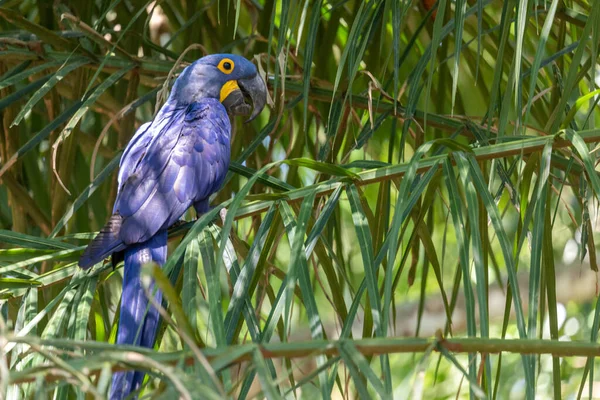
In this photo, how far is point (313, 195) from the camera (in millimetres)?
1331

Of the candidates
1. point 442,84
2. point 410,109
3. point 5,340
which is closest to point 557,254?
point 442,84

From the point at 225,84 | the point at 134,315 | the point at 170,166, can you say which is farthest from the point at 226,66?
the point at 134,315

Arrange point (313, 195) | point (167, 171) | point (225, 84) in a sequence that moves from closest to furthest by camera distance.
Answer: point (313, 195) → point (167, 171) → point (225, 84)

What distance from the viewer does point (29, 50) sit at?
6.89 feet

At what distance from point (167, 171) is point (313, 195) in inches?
26.1

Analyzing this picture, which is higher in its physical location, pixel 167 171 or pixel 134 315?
pixel 167 171

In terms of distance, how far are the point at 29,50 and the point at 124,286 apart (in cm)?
89

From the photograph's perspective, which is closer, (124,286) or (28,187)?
(124,286)

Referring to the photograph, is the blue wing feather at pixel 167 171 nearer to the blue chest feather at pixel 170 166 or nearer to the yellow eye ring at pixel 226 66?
the blue chest feather at pixel 170 166

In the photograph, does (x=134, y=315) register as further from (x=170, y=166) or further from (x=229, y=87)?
(x=229, y=87)

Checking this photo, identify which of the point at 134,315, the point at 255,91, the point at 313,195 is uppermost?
the point at 255,91

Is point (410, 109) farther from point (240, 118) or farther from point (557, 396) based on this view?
point (240, 118)

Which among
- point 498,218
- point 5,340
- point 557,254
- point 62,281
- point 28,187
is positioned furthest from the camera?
point 557,254

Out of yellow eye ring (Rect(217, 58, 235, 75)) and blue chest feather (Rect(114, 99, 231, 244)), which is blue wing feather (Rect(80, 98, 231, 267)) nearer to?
blue chest feather (Rect(114, 99, 231, 244))
